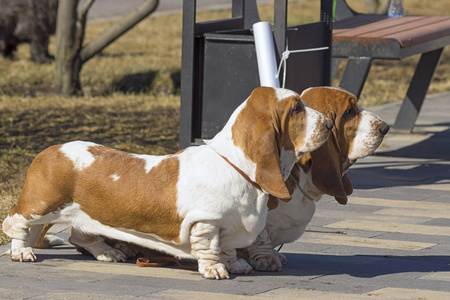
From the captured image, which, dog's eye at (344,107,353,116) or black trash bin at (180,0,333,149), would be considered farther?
black trash bin at (180,0,333,149)

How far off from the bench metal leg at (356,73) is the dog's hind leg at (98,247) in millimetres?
3895

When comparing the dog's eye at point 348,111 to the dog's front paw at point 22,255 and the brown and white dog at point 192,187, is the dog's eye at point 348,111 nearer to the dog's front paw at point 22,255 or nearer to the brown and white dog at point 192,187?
the brown and white dog at point 192,187

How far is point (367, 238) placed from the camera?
572 cm

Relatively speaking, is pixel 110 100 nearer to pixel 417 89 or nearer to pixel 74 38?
pixel 74 38

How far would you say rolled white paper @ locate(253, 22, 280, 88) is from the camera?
20.4 feet

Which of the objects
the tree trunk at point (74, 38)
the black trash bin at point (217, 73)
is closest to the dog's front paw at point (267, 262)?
the black trash bin at point (217, 73)

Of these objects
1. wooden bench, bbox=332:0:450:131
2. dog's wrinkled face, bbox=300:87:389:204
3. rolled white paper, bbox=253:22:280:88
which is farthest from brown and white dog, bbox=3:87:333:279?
wooden bench, bbox=332:0:450:131

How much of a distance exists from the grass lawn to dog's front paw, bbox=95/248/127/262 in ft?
2.62

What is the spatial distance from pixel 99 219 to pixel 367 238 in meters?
1.83

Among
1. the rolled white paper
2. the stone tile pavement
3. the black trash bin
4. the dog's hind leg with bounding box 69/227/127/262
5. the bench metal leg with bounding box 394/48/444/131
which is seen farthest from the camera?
the bench metal leg with bounding box 394/48/444/131

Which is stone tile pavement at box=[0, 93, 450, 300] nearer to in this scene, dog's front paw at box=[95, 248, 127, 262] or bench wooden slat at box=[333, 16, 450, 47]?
dog's front paw at box=[95, 248, 127, 262]

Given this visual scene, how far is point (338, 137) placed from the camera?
485 centimetres

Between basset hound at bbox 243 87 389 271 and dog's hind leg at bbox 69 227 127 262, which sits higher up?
basset hound at bbox 243 87 389 271

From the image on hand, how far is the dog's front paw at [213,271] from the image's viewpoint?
4.55 m
